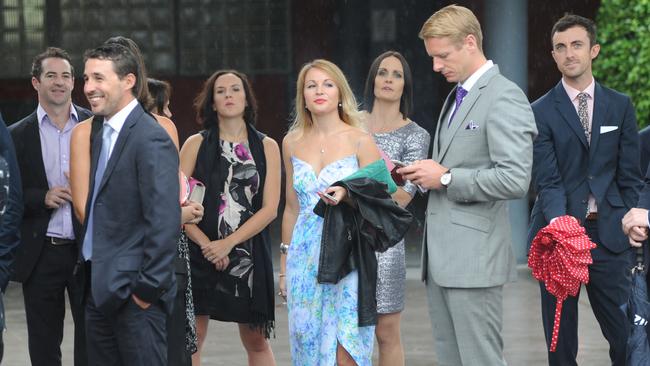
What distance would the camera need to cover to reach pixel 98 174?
5930 millimetres

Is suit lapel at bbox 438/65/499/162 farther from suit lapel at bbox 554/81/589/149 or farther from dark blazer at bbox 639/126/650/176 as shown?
dark blazer at bbox 639/126/650/176

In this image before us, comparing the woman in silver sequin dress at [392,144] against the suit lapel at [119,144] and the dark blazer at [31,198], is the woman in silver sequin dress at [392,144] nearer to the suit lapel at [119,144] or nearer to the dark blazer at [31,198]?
the dark blazer at [31,198]

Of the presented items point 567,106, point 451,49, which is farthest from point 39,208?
point 567,106

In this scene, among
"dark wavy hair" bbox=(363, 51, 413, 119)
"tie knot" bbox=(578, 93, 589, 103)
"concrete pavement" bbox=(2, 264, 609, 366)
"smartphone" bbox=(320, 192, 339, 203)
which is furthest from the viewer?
"concrete pavement" bbox=(2, 264, 609, 366)

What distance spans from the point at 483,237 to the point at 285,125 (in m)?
11.1

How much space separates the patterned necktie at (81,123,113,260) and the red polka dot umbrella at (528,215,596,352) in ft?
7.19

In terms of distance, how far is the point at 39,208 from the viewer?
711 cm

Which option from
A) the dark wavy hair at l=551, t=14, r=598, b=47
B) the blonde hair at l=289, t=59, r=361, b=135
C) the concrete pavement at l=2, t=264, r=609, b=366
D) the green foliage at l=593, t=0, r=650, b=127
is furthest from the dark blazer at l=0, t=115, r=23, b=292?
the green foliage at l=593, t=0, r=650, b=127

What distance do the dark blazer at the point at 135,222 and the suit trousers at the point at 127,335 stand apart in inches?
3.0

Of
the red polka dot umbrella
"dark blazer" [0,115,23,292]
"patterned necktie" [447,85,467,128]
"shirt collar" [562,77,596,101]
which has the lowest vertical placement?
the red polka dot umbrella

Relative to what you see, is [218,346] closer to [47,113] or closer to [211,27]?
[47,113]

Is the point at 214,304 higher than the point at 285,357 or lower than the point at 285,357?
higher

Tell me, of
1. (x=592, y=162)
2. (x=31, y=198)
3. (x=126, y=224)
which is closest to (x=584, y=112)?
(x=592, y=162)

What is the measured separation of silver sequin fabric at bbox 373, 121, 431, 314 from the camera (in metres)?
7.38
